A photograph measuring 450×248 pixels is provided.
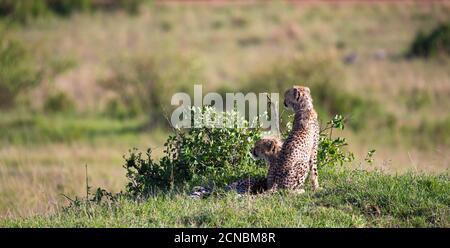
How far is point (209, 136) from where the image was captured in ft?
32.3

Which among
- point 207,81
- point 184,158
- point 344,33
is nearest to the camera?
point 184,158

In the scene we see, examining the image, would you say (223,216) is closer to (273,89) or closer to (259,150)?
(259,150)

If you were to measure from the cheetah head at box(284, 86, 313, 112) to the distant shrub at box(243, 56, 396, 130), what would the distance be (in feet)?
49.0

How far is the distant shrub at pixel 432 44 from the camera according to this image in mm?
29172

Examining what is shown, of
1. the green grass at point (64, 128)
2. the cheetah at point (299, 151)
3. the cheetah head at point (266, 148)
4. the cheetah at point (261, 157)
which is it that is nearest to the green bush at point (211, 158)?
the cheetah at point (261, 157)

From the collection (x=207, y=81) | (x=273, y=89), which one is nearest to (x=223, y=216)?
(x=273, y=89)

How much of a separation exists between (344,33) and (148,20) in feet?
28.4

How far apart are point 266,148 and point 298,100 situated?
60 centimetres

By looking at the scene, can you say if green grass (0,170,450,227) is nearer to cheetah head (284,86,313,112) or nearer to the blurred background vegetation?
cheetah head (284,86,313,112)

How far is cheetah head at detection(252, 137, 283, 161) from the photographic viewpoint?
885 cm

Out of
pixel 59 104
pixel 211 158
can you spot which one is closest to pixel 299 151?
pixel 211 158

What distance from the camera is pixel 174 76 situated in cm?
2614

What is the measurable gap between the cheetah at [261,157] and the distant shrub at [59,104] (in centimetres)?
1719

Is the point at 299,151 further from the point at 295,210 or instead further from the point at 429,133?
the point at 429,133
